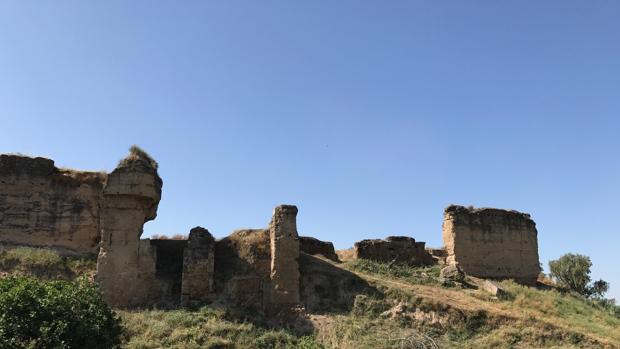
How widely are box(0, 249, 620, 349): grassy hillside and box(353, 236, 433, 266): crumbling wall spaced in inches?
88.2

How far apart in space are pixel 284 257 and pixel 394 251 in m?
5.86

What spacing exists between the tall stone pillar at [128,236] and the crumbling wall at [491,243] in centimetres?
1099

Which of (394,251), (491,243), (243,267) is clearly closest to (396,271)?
(394,251)

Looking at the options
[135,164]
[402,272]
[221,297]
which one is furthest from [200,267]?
[402,272]

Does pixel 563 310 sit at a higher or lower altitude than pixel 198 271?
lower

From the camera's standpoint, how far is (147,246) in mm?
16359

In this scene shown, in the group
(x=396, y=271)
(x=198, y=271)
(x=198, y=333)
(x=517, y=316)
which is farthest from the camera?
(x=396, y=271)

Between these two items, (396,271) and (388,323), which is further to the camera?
(396,271)

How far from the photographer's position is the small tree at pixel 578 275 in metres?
34.1

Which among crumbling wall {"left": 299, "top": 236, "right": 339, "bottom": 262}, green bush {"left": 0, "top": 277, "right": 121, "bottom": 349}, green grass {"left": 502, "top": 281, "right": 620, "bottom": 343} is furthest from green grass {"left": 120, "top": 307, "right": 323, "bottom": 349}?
green grass {"left": 502, "top": 281, "right": 620, "bottom": 343}

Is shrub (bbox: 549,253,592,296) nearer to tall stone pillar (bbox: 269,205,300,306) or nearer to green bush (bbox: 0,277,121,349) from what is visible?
tall stone pillar (bbox: 269,205,300,306)

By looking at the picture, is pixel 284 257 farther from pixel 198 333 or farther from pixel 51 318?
pixel 51 318

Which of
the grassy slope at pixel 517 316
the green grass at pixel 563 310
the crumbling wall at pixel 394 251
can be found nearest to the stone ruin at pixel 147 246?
the crumbling wall at pixel 394 251

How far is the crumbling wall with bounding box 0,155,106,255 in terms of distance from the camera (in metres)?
17.7
